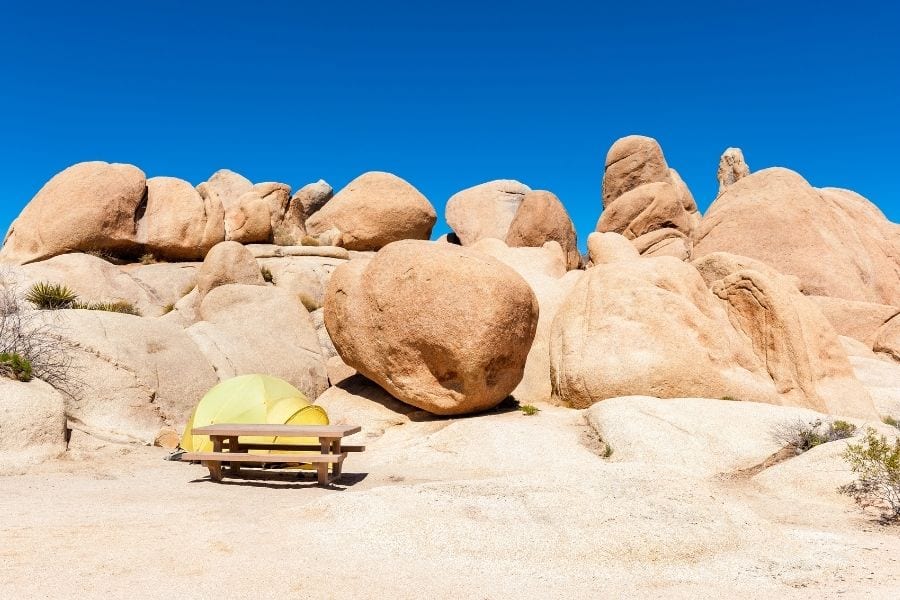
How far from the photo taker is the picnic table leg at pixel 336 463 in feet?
27.7

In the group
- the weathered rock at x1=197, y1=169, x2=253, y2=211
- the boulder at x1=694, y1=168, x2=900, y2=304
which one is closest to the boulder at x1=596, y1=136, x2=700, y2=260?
the boulder at x1=694, y1=168, x2=900, y2=304

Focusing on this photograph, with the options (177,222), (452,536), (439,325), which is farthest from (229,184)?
(452,536)

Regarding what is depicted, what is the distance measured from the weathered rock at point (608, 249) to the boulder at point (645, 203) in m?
6.19

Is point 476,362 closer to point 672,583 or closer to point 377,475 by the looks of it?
point 377,475

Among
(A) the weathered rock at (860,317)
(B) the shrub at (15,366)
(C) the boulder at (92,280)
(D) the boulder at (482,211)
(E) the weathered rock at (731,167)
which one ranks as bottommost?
(B) the shrub at (15,366)

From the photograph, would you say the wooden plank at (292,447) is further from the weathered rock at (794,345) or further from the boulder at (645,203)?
the boulder at (645,203)

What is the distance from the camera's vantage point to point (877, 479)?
7.14 meters

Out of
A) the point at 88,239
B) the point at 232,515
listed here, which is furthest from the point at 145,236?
the point at 232,515

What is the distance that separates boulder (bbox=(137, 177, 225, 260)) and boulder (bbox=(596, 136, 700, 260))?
16010 millimetres

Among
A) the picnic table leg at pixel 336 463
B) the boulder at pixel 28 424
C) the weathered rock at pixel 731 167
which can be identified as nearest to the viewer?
the picnic table leg at pixel 336 463

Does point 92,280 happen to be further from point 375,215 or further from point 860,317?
point 860,317

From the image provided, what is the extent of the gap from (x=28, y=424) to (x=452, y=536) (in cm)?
659

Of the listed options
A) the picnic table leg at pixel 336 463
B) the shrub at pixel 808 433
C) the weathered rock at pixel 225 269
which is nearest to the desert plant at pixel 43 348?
the picnic table leg at pixel 336 463

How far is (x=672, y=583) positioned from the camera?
487 centimetres
